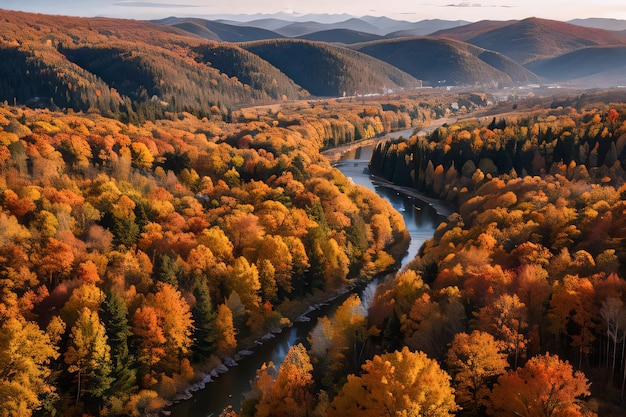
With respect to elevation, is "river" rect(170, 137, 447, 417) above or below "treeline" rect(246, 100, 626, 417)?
below

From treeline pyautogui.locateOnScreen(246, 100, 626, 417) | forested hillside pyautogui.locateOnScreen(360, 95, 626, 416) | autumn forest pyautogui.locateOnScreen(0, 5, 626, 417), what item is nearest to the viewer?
treeline pyautogui.locateOnScreen(246, 100, 626, 417)

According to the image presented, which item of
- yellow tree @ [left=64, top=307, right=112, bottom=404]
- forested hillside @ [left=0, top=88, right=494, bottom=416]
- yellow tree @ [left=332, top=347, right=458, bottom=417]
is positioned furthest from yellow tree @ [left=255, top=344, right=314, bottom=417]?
yellow tree @ [left=64, top=307, right=112, bottom=404]

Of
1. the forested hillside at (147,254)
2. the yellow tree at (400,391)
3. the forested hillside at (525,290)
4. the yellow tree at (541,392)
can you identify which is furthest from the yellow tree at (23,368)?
the yellow tree at (541,392)

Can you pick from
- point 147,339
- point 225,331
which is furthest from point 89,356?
point 225,331

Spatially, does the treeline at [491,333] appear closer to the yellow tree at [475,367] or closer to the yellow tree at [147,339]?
the yellow tree at [475,367]

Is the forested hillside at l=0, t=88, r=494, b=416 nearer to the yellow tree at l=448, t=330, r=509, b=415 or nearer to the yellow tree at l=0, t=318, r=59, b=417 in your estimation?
the yellow tree at l=0, t=318, r=59, b=417

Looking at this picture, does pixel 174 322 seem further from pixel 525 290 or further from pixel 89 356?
pixel 525 290

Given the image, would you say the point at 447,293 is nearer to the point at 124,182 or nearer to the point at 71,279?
the point at 71,279

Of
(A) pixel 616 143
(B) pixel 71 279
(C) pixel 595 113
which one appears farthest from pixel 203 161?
(C) pixel 595 113
